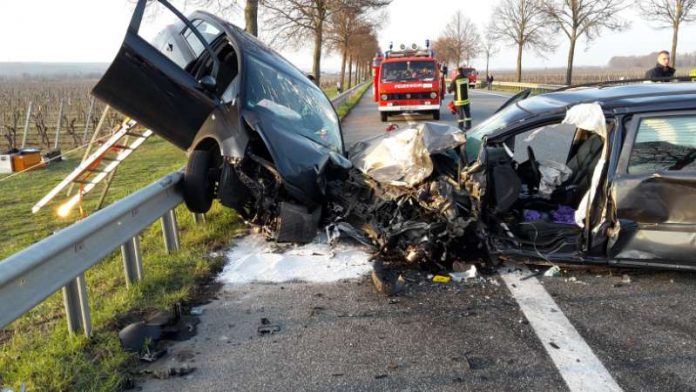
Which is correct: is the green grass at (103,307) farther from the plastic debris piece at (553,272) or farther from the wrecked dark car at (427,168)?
the plastic debris piece at (553,272)

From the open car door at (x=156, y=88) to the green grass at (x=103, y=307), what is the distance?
1.05 m

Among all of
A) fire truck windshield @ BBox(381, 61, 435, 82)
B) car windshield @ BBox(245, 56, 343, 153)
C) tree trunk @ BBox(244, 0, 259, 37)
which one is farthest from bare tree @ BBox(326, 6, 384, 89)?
car windshield @ BBox(245, 56, 343, 153)

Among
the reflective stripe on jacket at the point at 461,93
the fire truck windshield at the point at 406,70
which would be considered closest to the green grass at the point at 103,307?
the reflective stripe on jacket at the point at 461,93

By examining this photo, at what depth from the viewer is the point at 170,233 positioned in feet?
16.6

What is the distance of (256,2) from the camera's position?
1475cm

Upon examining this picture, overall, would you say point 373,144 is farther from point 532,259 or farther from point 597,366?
point 597,366

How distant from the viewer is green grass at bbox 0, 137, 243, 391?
2896 mm

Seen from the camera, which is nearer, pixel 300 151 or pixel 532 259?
pixel 532 259

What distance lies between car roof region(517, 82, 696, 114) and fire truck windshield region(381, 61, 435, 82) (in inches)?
526

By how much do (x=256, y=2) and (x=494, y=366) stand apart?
44.7ft

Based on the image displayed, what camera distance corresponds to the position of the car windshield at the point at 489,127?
16.4 feet

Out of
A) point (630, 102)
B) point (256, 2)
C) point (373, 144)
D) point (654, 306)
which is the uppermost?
point (256, 2)

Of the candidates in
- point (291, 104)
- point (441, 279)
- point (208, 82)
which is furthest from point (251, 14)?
point (441, 279)

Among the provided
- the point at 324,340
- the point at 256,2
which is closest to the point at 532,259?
the point at 324,340
